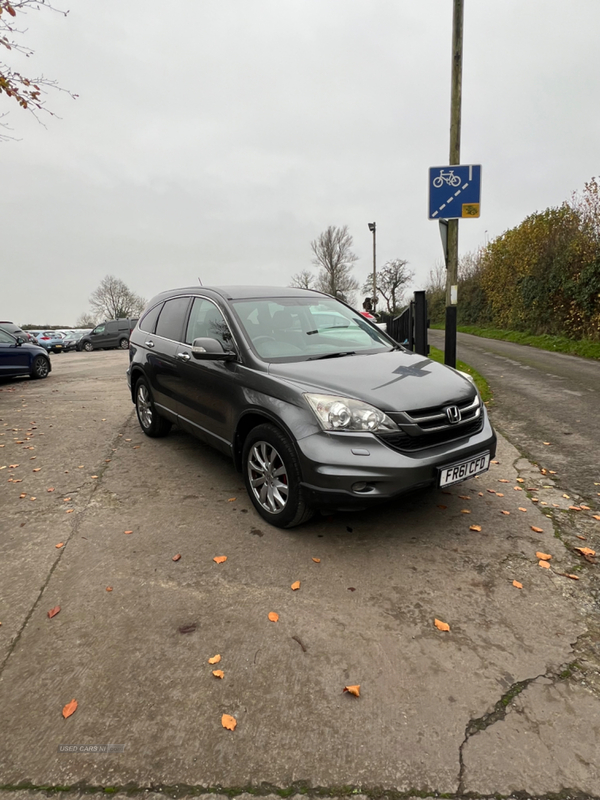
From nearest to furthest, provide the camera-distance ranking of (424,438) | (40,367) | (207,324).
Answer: (424,438)
(207,324)
(40,367)

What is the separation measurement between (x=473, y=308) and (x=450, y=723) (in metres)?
33.4

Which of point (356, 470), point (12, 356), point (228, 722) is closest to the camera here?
point (228, 722)

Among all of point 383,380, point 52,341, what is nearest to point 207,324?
point 383,380

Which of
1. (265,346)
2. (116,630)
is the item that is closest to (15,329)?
(265,346)

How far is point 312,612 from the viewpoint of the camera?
274 centimetres

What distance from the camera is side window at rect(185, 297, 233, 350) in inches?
171

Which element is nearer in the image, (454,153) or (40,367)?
(454,153)

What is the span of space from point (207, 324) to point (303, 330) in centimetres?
94

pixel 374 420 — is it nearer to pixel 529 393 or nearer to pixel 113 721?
pixel 113 721

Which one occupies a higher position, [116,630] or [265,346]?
[265,346]

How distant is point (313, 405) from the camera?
3309 mm

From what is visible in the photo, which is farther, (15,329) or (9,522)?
(15,329)

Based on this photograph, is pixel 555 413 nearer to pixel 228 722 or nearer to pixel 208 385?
pixel 208 385

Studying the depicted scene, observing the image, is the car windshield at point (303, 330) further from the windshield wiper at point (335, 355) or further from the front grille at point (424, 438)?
the front grille at point (424, 438)
